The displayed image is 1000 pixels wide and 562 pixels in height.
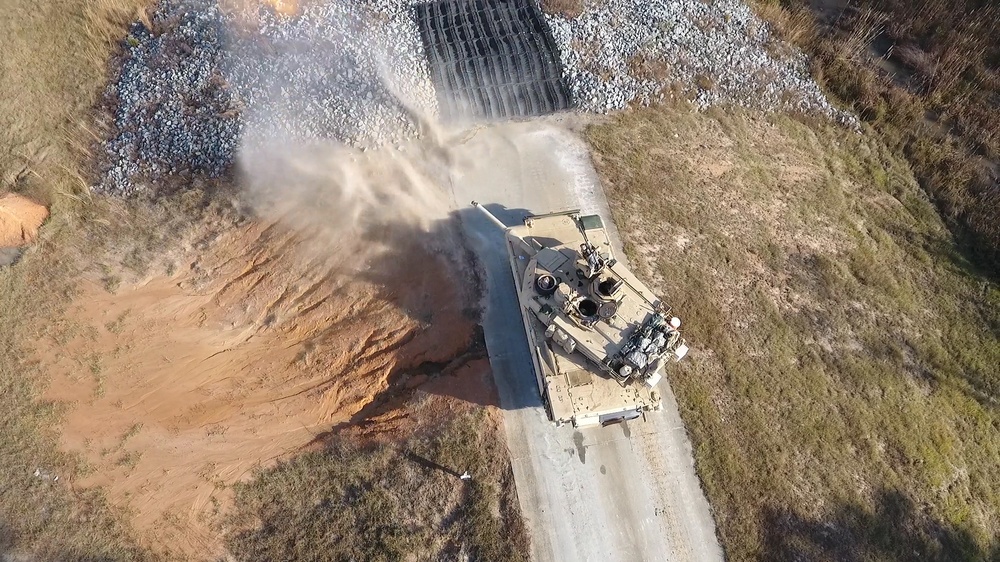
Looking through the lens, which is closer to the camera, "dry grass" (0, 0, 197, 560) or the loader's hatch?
"dry grass" (0, 0, 197, 560)

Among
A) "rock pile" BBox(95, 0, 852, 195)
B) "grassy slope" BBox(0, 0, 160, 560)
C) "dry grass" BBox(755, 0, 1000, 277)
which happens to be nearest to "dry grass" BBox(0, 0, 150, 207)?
"grassy slope" BBox(0, 0, 160, 560)

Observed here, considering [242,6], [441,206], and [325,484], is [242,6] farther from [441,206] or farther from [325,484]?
[325,484]

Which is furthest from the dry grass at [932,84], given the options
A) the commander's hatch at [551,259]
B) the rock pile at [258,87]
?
the rock pile at [258,87]

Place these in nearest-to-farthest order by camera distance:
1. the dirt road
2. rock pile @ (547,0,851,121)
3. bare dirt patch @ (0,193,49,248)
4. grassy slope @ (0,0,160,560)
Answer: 1. grassy slope @ (0,0,160,560)
2. the dirt road
3. bare dirt patch @ (0,193,49,248)
4. rock pile @ (547,0,851,121)

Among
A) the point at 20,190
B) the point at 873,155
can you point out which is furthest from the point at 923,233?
the point at 20,190

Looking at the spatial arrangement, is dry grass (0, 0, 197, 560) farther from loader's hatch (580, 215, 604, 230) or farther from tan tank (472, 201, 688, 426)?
loader's hatch (580, 215, 604, 230)

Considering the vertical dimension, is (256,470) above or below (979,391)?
below

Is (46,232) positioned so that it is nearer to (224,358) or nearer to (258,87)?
(224,358)
